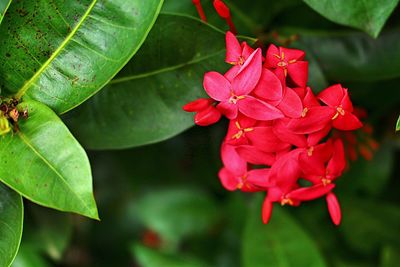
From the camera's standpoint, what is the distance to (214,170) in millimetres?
1241

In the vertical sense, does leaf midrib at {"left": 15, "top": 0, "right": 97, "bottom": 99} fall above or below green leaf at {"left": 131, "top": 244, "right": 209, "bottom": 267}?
above

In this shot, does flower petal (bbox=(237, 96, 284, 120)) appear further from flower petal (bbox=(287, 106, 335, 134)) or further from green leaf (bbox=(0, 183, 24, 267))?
green leaf (bbox=(0, 183, 24, 267))

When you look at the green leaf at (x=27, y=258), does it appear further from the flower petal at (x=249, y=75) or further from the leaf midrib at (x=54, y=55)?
the flower petal at (x=249, y=75)

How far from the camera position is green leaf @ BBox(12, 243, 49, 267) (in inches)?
41.3

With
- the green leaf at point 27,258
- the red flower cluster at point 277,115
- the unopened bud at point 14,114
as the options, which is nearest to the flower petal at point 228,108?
the red flower cluster at point 277,115

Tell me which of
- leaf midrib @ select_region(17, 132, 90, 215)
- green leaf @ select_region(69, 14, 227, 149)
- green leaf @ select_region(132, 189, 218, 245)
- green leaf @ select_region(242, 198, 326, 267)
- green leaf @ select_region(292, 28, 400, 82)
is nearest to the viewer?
leaf midrib @ select_region(17, 132, 90, 215)

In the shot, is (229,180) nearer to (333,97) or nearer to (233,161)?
(233,161)

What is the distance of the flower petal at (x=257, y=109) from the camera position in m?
0.66

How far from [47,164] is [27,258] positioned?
17.7 inches

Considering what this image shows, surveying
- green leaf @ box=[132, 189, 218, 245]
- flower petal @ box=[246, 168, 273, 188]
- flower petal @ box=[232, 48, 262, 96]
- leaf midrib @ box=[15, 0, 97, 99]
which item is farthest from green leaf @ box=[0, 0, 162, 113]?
green leaf @ box=[132, 189, 218, 245]

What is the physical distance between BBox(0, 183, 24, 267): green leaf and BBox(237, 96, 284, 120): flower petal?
11.0 inches

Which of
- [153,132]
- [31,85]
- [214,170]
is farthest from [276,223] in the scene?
[31,85]

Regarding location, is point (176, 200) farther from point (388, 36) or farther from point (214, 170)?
point (388, 36)

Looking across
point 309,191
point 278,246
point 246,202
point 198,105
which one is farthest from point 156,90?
point 246,202
